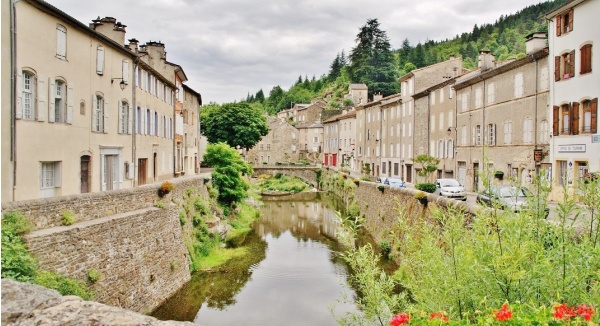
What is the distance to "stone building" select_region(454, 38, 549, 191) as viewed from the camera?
2631 cm

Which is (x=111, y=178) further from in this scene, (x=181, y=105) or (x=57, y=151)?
(x=181, y=105)

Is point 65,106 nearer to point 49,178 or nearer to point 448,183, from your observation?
point 49,178

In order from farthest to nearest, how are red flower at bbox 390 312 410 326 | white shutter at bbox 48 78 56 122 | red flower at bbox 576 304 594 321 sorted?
white shutter at bbox 48 78 56 122, red flower at bbox 390 312 410 326, red flower at bbox 576 304 594 321

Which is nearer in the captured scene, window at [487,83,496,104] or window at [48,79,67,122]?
window at [48,79,67,122]

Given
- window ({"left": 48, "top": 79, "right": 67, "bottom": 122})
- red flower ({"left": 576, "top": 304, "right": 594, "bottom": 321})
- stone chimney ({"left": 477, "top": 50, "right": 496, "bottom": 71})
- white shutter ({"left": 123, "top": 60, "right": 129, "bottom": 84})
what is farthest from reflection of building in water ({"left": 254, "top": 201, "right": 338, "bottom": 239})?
red flower ({"left": 576, "top": 304, "right": 594, "bottom": 321})

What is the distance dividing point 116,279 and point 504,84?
84.3 ft

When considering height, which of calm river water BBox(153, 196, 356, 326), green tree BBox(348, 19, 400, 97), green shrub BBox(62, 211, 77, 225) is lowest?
calm river water BBox(153, 196, 356, 326)

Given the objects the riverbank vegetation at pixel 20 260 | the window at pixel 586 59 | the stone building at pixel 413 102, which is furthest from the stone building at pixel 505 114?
the riverbank vegetation at pixel 20 260

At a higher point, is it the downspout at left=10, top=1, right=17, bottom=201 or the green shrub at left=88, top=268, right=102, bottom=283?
the downspout at left=10, top=1, right=17, bottom=201

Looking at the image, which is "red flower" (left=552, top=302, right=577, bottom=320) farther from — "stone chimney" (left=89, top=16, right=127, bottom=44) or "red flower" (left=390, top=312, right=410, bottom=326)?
"stone chimney" (left=89, top=16, right=127, bottom=44)

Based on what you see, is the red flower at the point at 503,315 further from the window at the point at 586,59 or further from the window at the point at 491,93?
the window at the point at 491,93

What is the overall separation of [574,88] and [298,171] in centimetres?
4777

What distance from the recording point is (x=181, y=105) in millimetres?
37844

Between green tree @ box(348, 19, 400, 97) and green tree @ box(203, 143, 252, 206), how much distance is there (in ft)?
211
